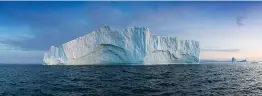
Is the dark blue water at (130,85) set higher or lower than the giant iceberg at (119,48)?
lower

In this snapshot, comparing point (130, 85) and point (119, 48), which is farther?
point (119, 48)

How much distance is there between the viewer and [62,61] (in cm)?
5434

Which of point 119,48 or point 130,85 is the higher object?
point 119,48

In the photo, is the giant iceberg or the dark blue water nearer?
the dark blue water

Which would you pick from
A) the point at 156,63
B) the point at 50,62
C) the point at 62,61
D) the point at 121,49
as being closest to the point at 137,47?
the point at 121,49

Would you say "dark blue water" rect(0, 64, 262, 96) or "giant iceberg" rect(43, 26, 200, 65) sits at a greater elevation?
"giant iceberg" rect(43, 26, 200, 65)

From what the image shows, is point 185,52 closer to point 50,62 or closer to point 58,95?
point 50,62

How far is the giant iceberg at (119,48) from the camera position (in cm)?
4741

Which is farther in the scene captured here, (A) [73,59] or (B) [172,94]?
(A) [73,59]

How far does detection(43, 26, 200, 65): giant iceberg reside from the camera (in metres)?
47.4

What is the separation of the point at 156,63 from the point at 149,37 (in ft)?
24.3

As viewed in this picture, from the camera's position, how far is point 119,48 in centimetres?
4841

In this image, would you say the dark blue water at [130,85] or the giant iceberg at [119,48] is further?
the giant iceberg at [119,48]

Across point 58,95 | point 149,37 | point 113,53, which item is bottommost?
point 58,95
